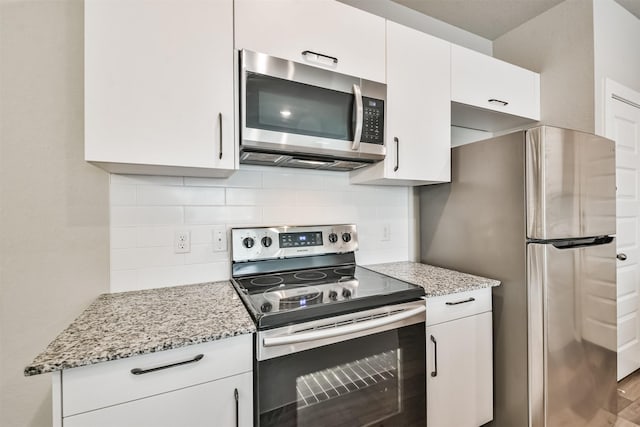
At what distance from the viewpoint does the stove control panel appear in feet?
5.08

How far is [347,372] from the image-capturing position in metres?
1.15

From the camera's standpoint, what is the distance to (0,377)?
45.6 inches

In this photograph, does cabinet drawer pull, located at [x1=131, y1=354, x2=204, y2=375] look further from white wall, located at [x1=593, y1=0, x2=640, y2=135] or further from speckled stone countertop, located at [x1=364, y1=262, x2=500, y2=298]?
A: white wall, located at [x1=593, y1=0, x2=640, y2=135]

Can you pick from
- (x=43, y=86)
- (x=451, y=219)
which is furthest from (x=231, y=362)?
(x=451, y=219)

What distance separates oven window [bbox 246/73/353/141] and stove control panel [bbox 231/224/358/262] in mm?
567

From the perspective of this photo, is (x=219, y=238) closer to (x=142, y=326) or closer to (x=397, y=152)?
(x=142, y=326)

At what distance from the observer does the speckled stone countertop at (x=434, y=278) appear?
1436 millimetres

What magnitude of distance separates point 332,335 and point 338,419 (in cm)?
34

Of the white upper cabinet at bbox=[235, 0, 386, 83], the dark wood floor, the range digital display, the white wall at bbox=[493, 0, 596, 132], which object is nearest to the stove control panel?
the range digital display

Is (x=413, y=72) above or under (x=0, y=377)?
above

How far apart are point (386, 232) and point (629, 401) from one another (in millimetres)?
2002

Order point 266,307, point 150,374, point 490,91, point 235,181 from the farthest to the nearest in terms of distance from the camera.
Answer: point 490,91
point 235,181
point 266,307
point 150,374

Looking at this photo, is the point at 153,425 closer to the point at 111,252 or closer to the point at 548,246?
the point at 111,252

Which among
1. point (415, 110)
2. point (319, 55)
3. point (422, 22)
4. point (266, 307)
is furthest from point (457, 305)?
point (422, 22)
